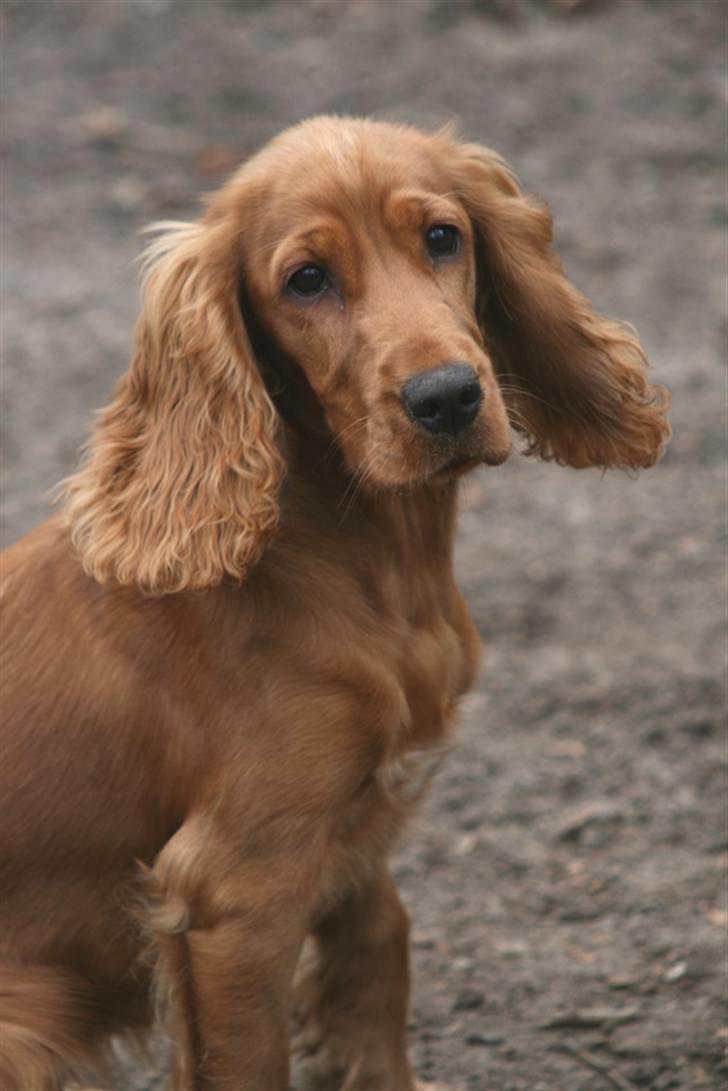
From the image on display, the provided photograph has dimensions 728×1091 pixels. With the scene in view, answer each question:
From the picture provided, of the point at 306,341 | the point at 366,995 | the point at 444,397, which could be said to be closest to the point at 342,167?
the point at 306,341

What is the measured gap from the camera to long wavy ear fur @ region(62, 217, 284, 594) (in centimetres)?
321

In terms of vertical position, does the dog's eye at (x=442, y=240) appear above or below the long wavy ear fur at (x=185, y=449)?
above

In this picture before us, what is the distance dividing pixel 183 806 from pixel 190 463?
2.19 ft

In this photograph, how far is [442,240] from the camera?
3.30 m

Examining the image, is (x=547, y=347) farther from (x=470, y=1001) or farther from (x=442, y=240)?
(x=470, y=1001)

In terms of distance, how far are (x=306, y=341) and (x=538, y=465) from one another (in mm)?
3240

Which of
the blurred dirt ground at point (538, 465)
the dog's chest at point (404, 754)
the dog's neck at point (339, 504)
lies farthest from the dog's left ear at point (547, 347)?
the blurred dirt ground at point (538, 465)

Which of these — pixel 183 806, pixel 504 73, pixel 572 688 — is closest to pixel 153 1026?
pixel 183 806

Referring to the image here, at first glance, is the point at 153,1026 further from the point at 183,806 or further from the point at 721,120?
the point at 721,120

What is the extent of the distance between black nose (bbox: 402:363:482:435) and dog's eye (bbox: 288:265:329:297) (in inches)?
12.9

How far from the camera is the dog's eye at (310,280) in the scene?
321cm

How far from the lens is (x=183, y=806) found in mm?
3289

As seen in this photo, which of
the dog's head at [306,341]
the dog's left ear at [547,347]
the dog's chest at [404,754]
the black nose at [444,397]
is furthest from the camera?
the dog's left ear at [547,347]

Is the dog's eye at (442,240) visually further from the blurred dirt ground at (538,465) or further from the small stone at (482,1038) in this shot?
the small stone at (482,1038)
